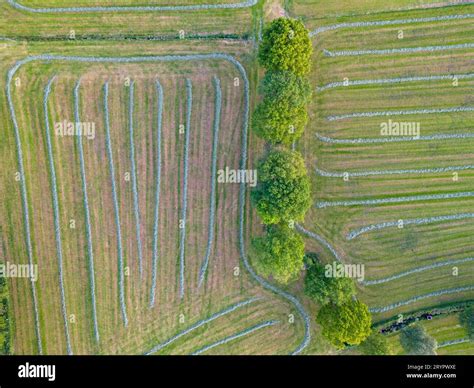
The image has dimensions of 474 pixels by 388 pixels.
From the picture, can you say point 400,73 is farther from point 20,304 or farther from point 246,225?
point 20,304

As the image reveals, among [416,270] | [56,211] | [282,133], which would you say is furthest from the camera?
[416,270]

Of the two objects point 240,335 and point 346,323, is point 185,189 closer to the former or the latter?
point 240,335

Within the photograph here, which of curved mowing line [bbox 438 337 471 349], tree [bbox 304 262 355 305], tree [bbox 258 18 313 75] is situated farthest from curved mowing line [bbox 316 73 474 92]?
curved mowing line [bbox 438 337 471 349]

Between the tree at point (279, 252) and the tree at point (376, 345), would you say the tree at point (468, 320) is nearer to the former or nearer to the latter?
the tree at point (376, 345)

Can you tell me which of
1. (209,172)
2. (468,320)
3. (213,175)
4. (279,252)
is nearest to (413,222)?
(468,320)

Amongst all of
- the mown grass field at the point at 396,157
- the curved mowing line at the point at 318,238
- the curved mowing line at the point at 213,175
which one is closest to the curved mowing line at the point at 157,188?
the curved mowing line at the point at 213,175

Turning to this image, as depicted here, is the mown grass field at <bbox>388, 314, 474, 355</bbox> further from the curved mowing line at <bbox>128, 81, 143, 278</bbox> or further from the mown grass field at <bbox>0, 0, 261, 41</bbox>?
the mown grass field at <bbox>0, 0, 261, 41</bbox>
